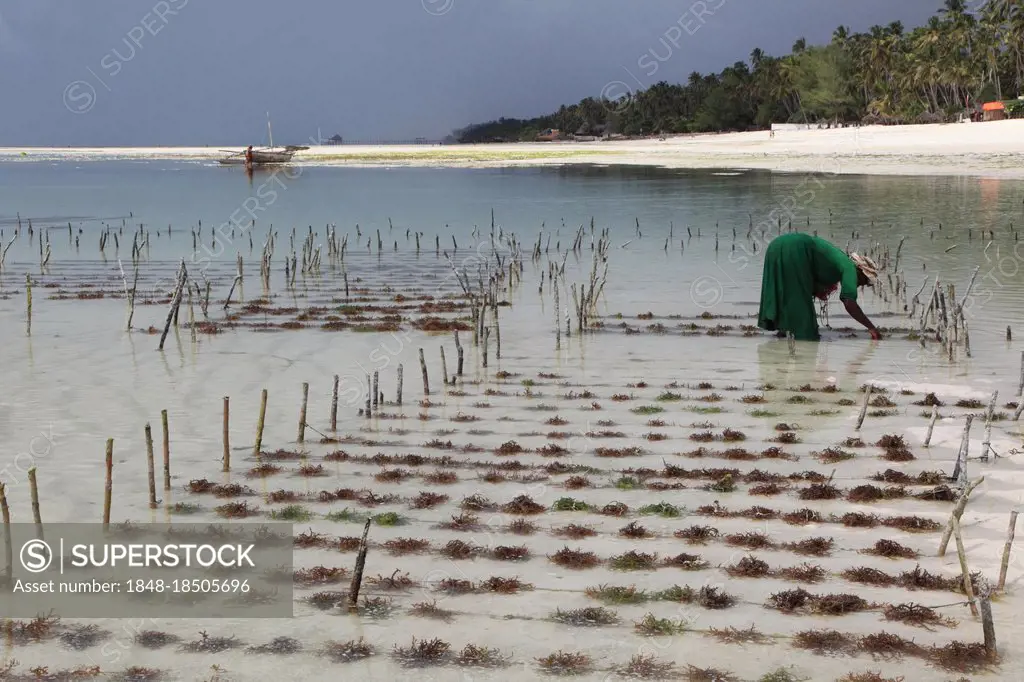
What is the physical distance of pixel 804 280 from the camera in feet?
41.4

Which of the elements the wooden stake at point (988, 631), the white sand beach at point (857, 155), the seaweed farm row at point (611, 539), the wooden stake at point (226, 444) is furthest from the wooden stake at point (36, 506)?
the white sand beach at point (857, 155)

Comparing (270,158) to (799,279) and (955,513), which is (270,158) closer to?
(799,279)

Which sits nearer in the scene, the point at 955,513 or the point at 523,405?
the point at 955,513

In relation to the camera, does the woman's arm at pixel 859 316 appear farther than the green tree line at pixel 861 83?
No

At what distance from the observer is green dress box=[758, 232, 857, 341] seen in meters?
12.5

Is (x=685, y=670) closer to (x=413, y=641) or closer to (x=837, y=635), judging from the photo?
(x=837, y=635)

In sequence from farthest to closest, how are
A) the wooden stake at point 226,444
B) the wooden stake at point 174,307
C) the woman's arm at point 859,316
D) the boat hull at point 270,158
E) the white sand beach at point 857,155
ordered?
the boat hull at point 270,158, the white sand beach at point 857,155, the wooden stake at point 174,307, the woman's arm at point 859,316, the wooden stake at point 226,444

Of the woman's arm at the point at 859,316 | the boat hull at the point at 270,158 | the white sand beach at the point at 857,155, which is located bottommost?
the woman's arm at the point at 859,316

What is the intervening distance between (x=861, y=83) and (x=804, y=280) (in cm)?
11169

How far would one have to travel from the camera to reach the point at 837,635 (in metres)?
5.59

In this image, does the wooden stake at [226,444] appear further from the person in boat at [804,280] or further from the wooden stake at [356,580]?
the person in boat at [804,280]

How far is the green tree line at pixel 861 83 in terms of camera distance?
313 feet

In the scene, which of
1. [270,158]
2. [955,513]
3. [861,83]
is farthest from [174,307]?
[861,83]

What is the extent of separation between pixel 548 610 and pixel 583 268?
15.8 metres
